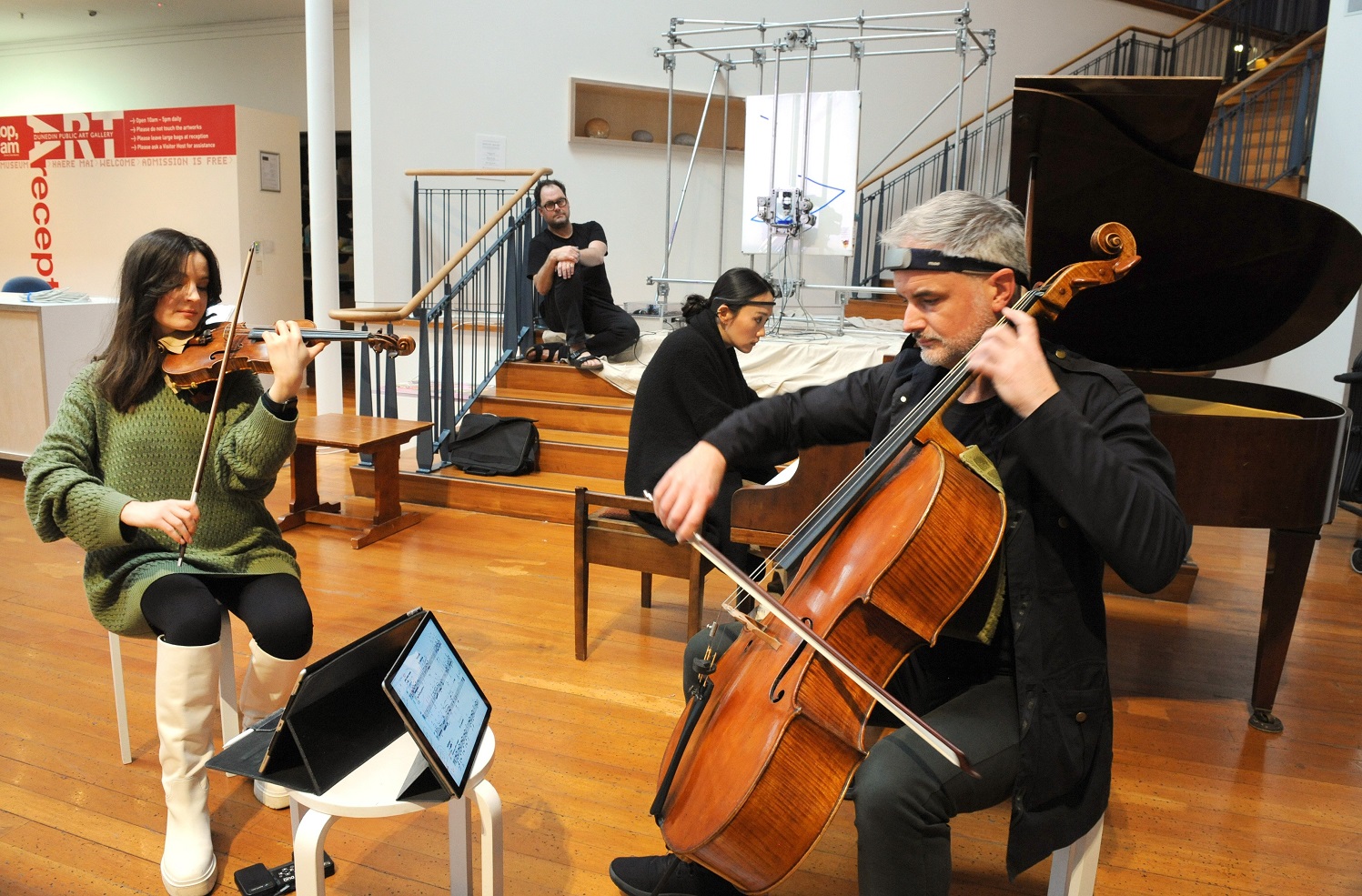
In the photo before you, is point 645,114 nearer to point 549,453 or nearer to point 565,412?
point 565,412

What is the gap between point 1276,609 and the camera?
261 cm

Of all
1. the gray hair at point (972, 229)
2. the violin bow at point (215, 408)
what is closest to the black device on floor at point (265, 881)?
the violin bow at point (215, 408)

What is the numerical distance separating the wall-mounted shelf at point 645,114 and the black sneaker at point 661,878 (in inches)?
249

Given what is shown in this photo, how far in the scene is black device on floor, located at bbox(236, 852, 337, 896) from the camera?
183 cm

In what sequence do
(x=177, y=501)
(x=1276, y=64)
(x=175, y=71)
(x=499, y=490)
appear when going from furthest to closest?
(x=175, y=71)
(x=1276, y=64)
(x=499, y=490)
(x=177, y=501)

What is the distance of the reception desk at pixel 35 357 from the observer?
468 cm

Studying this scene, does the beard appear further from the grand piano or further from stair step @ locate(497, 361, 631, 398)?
stair step @ locate(497, 361, 631, 398)

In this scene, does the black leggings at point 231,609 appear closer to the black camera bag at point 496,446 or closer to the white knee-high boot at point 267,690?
the white knee-high boot at point 267,690

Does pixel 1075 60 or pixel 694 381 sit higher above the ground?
pixel 1075 60

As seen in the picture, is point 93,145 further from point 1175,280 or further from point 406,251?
point 1175,280

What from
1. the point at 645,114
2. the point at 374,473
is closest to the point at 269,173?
the point at 645,114

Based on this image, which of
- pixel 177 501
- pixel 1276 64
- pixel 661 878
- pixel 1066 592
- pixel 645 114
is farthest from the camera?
pixel 645 114

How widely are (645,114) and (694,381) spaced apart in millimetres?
5334

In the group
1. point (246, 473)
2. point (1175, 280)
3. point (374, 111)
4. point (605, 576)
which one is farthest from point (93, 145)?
point (1175, 280)
